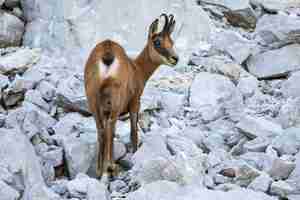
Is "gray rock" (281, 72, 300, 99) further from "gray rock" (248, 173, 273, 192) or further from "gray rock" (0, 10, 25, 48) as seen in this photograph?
"gray rock" (0, 10, 25, 48)

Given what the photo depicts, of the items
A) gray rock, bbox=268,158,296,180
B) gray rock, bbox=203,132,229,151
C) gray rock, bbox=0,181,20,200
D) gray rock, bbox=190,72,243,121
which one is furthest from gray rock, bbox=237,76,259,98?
gray rock, bbox=0,181,20,200

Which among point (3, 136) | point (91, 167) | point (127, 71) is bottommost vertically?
point (91, 167)

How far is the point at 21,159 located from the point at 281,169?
106 inches

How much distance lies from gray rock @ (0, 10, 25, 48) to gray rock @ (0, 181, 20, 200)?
198 inches

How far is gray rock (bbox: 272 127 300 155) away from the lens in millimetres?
6988

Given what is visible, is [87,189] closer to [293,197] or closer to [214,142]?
[293,197]

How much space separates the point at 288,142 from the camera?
278 inches

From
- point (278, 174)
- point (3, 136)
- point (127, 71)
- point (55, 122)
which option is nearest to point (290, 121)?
point (278, 174)

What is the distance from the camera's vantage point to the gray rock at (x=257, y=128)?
755 centimetres

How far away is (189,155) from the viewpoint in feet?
22.5

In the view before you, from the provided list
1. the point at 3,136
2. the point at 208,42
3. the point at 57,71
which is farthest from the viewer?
the point at 208,42

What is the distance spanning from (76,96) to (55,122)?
464 mm

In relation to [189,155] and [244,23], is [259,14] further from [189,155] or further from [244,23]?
[189,155]

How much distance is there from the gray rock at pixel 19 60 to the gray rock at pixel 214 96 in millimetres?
2526
